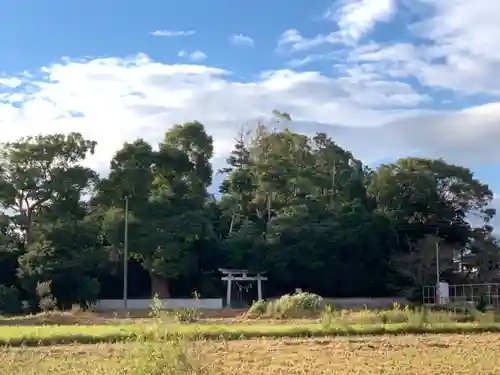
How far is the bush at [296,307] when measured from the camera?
27.0 metres

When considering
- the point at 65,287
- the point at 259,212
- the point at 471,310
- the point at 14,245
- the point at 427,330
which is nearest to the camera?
the point at 427,330

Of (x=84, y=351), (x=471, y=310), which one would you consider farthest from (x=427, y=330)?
(x=84, y=351)

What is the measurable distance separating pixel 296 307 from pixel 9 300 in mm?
15920

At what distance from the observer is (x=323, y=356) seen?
13453 mm

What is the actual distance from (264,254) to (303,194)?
5.71m

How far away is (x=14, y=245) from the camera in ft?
130

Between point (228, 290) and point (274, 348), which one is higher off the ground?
point (228, 290)

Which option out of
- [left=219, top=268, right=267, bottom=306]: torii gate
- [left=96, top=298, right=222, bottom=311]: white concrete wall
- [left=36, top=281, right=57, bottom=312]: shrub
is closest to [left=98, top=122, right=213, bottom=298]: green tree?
[left=96, top=298, right=222, bottom=311]: white concrete wall

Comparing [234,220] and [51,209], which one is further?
[234,220]

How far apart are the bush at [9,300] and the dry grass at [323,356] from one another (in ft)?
71.9

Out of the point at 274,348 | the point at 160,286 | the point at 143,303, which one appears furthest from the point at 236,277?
the point at 274,348

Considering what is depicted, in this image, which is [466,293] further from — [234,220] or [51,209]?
[51,209]

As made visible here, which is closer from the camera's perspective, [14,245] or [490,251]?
[14,245]

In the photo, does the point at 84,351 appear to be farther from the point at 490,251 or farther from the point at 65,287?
the point at 490,251
